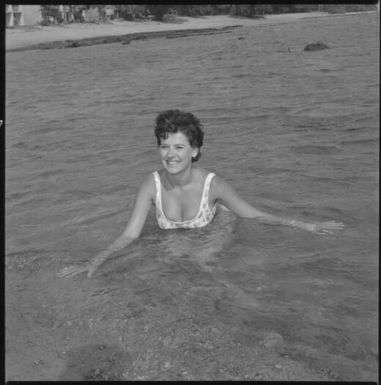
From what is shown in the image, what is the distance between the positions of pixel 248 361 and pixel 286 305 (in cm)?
79

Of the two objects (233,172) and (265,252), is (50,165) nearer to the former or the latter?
(233,172)

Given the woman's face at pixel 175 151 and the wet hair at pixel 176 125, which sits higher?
the wet hair at pixel 176 125

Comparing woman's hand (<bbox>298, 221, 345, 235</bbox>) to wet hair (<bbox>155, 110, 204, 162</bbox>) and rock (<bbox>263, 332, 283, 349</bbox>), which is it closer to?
wet hair (<bbox>155, 110, 204, 162</bbox>)

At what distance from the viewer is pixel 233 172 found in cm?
777

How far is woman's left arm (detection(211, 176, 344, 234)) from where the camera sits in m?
5.13

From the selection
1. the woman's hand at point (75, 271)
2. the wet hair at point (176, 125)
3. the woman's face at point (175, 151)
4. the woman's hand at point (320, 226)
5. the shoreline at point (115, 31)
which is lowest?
the woman's hand at point (75, 271)

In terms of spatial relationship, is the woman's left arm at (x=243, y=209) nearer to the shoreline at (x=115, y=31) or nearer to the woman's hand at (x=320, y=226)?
the woman's hand at (x=320, y=226)

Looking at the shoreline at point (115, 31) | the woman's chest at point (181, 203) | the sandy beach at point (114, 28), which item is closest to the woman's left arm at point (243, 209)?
the woman's chest at point (181, 203)

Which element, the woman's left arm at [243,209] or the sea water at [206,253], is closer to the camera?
the sea water at [206,253]

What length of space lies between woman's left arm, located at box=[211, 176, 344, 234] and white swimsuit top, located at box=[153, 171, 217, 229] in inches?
2.8

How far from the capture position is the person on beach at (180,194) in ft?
15.5

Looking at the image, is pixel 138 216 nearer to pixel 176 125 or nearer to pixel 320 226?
pixel 176 125

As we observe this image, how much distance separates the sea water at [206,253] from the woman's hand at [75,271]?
54 millimetres

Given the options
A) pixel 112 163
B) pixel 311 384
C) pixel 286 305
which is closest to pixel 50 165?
pixel 112 163
